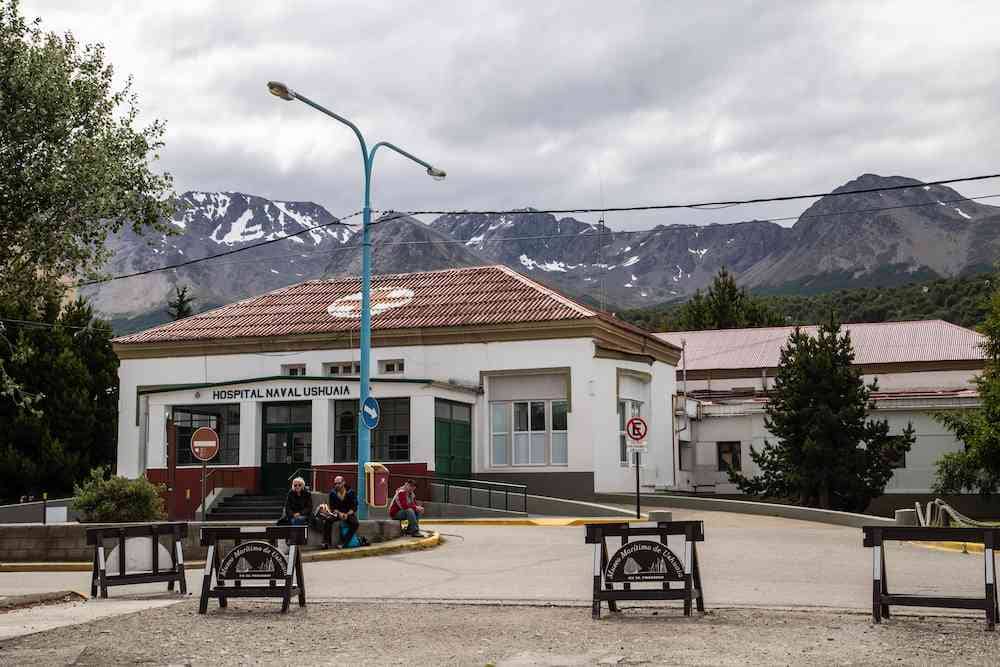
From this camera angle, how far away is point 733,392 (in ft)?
173

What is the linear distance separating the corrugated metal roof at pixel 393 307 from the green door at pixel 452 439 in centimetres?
296

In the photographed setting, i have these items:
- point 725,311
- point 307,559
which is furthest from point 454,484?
point 725,311

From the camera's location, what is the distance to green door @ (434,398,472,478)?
36.1 meters

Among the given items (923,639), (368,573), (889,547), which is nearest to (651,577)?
(923,639)

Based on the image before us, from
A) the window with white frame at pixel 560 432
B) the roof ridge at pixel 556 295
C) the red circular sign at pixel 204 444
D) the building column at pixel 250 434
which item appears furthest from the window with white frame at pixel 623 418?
the red circular sign at pixel 204 444

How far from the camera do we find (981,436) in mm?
32938

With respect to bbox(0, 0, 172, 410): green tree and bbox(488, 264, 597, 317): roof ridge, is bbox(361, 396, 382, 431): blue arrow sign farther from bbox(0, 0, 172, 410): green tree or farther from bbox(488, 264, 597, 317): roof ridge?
bbox(488, 264, 597, 317): roof ridge

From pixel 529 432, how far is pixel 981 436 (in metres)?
13.5

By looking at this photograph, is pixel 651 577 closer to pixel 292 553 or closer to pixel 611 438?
pixel 292 553

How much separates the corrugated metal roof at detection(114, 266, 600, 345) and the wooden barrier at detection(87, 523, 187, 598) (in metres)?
23.7

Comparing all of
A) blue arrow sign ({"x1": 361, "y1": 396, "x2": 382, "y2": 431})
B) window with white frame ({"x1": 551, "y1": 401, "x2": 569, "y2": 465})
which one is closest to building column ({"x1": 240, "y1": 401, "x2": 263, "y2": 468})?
window with white frame ({"x1": 551, "y1": 401, "x2": 569, "y2": 465})

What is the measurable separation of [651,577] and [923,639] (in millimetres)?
2632

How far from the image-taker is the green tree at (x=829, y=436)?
34250 mm

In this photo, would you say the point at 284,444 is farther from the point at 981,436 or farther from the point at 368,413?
the point at 981,436
